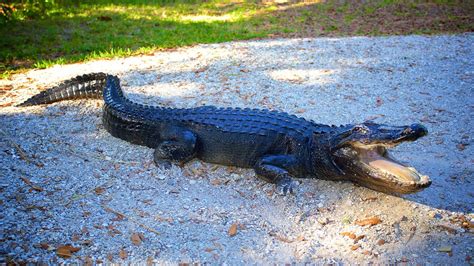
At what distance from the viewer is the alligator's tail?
5.89 meters

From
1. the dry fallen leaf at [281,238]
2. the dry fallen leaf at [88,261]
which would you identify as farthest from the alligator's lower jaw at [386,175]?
the dry fallen leaf at [88,261]

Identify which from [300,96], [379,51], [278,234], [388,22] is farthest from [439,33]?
[278,234]

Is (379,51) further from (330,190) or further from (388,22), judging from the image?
(330,190)

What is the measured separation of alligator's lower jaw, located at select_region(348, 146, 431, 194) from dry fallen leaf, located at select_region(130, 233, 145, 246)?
2087mm

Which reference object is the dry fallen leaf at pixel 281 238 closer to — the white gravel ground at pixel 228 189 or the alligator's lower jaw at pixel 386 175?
the white gravel ground at pixel 228 189

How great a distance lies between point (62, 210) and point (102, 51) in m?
5.86

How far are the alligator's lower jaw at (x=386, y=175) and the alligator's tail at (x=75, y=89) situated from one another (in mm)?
4076

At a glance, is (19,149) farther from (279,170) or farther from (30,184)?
(279,170)

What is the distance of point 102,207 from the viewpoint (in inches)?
145

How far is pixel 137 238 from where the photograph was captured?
130 inches

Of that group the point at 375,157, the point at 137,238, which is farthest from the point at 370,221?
the point at 137,238

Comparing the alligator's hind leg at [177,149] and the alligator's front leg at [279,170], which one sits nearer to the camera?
the alligator's front leg at [279,170]

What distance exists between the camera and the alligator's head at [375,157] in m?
3.23

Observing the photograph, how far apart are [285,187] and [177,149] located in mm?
1297
